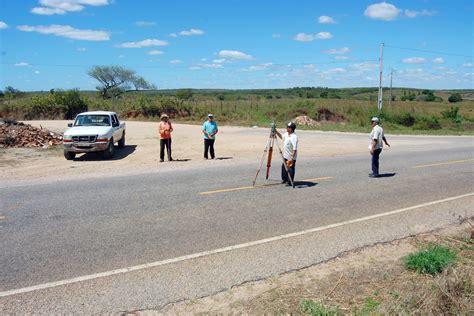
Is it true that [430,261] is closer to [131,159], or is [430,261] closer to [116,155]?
[131,159]

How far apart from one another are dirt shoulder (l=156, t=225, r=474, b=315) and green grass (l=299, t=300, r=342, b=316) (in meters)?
0.03

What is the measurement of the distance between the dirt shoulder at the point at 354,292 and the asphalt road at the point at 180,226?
27 cm

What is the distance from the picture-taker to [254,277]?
5.43 metres

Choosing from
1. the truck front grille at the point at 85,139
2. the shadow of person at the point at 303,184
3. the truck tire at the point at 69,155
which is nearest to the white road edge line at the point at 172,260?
the shadow of person at the point at 303,184

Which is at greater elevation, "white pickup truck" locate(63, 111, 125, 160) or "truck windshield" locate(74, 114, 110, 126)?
"truck windshield" locate(74, 114, 110, 126)

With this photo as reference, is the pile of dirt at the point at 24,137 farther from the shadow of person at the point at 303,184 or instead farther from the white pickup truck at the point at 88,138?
the shadow of person at the point at 303,184

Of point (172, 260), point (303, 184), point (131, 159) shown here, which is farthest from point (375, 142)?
point (131, 159)

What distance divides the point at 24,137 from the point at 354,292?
65.0ft

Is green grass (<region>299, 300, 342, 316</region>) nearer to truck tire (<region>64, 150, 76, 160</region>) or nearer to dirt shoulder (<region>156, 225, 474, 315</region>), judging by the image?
dirt shoulder (<region>156, 225, 474, 315</region>)

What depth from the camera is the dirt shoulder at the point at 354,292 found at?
448 cm

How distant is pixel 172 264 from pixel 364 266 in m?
2.52

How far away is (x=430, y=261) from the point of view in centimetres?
556

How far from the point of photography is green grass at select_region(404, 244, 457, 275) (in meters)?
5.50

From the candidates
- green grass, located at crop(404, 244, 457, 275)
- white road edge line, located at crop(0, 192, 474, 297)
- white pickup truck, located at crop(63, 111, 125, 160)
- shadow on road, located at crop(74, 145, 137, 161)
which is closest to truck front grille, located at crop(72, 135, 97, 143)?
white pickup truck, located at crop(63, 111, 125, 160)
